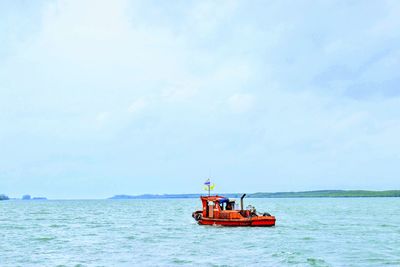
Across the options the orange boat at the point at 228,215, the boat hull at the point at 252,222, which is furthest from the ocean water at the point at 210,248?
the orange boat at the point at 228,215

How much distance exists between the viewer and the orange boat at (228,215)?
53188 mm

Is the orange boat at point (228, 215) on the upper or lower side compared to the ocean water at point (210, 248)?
upper

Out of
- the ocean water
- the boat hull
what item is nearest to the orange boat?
the boat hull

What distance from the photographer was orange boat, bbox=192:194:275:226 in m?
53.2

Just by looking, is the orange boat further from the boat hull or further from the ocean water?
the ocean water

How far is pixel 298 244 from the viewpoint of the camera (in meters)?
41.7

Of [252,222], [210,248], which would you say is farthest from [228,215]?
[210,248]

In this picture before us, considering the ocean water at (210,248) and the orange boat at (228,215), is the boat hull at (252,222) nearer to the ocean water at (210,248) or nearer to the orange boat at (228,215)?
the orange boat at (228,215)

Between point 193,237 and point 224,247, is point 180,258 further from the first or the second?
point 193,237

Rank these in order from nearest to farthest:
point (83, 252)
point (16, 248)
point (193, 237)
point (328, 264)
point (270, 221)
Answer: point (328, 264) < point (83, 252) < point (16, 248) < point (193, 237) < point (270, 221)

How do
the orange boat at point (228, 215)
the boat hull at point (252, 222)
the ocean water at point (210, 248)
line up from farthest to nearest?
the orange boat at point (228, 215)
the boat hull at point (252, 222)
the ocean water at point (210, 248)

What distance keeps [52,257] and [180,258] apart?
343 inches

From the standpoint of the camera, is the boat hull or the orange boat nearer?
the boat hull

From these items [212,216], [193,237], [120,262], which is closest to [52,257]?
[120,262]
